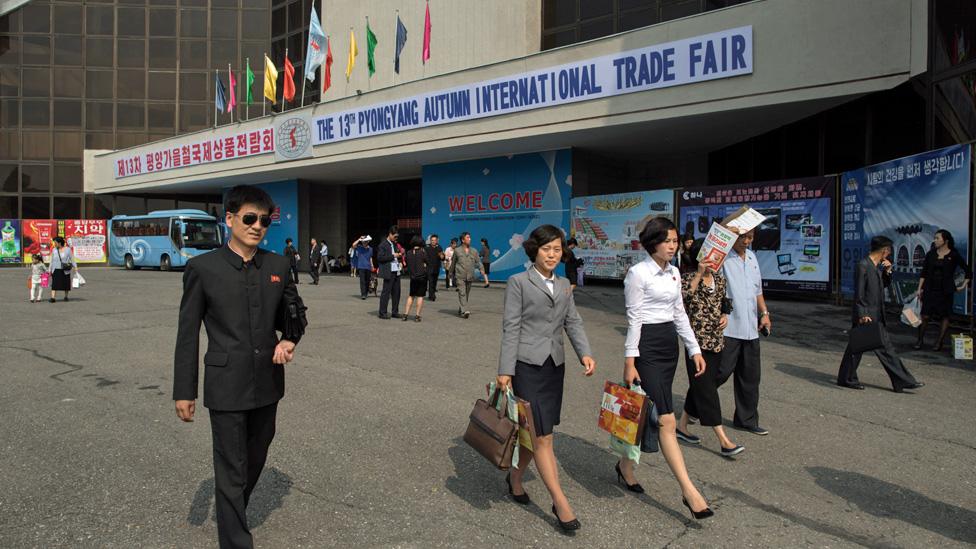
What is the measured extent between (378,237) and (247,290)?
30036mm

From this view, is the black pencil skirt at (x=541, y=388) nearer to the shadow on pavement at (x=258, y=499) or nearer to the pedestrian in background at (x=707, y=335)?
the pedestrian in background at (x=707, y=335)

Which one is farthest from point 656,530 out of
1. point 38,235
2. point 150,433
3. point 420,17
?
point 38,235

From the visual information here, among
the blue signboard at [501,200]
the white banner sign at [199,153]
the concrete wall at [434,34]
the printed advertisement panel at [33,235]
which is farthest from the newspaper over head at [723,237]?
the printed advertisement panel at [33,235]

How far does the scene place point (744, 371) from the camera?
545 centimetres

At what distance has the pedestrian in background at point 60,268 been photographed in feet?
49.0

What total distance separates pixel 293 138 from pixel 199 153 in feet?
25.9

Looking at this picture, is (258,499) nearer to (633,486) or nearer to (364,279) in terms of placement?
(633,486)

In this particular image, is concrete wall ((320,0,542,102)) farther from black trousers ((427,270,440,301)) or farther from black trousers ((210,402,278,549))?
black trousers ((210,402,278,549))

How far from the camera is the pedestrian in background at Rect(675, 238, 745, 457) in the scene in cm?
481

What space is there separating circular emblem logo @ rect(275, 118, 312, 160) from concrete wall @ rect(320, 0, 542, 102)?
139 inches

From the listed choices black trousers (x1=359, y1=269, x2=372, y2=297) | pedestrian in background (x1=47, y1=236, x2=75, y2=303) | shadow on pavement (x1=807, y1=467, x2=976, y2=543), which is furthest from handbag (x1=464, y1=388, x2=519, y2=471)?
pedestrian in background (x1=47, y1=236, x2=75, y2=303)

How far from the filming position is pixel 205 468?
4.40 metres

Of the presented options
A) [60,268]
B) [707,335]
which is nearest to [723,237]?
[707,335]

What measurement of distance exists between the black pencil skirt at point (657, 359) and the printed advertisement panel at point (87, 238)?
4163 cm
